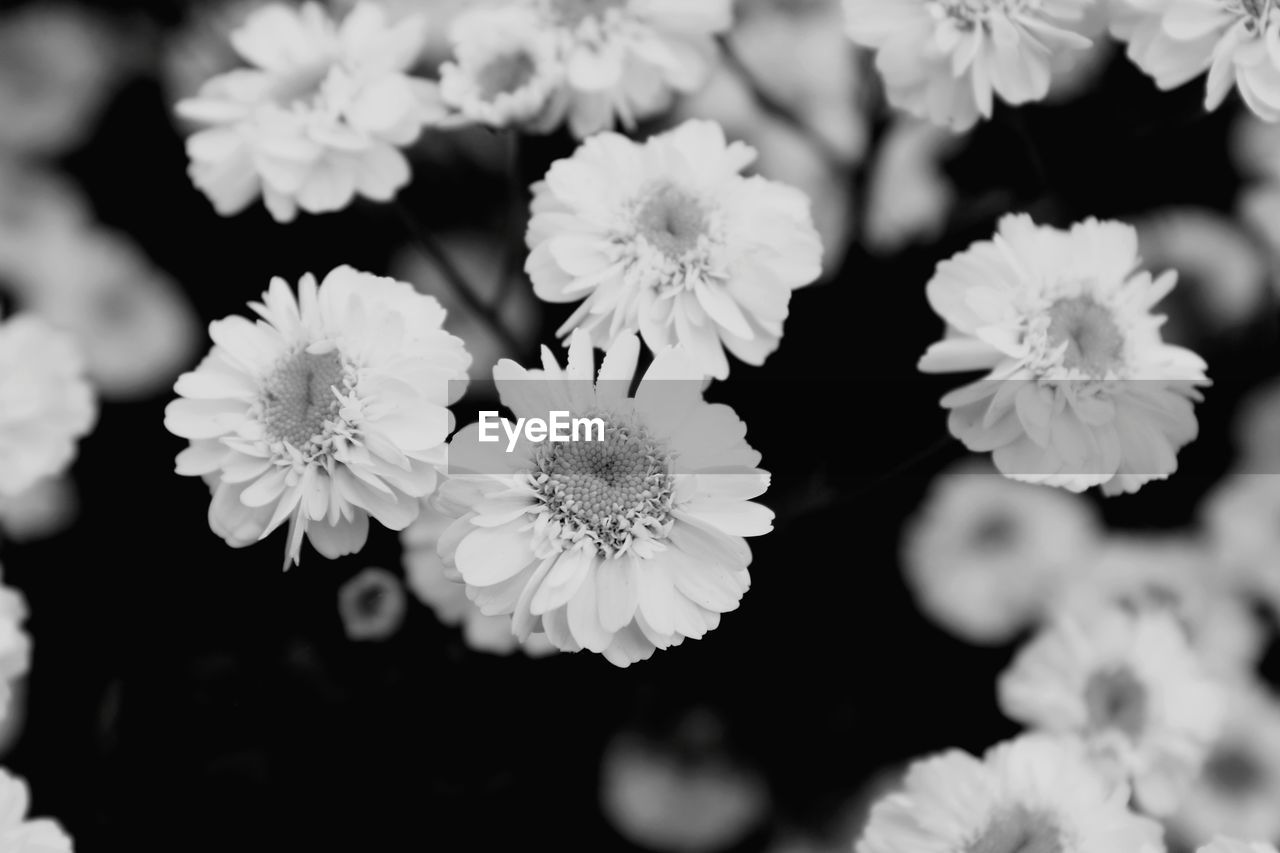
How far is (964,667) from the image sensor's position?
67cm

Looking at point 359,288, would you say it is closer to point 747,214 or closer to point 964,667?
point 747,214

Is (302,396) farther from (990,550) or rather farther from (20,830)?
(990,550)

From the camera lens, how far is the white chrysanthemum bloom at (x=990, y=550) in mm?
686

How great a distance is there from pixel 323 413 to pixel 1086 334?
1.00 ft

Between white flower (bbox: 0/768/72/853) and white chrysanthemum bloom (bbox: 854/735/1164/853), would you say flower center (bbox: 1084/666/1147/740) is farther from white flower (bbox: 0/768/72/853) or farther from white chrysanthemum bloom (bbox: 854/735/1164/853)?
white flower (bbox: 0/768/72/853)

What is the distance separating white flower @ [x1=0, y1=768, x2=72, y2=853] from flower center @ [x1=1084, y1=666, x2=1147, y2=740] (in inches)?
18.6

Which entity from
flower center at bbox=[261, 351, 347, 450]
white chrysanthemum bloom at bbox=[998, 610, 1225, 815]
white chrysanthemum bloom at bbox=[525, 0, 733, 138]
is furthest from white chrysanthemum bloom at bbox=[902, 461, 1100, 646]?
flower center at bbox=[261, 351, 347, 450]

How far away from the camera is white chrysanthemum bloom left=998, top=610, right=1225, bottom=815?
0.55m

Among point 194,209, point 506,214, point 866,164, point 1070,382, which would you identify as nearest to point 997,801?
point 1070,382

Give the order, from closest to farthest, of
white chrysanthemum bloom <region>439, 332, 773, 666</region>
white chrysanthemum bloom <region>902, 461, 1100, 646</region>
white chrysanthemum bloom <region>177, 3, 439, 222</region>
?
white chrysanthemum bloom <region>439, 332, 773, 666</region>, white chrysanthemum bloom <region>177, 3, 439, 222</region>, white chrysanthemum bloom <region>902, 461, 1100, 646</region>

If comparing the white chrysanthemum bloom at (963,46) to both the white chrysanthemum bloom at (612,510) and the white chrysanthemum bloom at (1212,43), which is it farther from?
the white chrysanthemum bloom at (612,510)

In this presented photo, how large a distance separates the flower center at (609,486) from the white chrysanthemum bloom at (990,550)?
0.32 metres

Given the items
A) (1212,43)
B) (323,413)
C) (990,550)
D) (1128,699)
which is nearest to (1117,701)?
(1128,699)

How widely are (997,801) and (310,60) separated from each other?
457 millimetres
